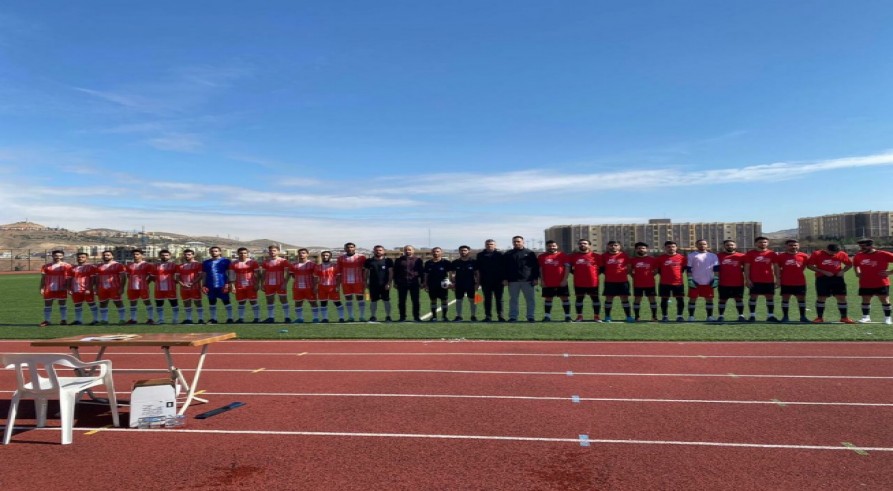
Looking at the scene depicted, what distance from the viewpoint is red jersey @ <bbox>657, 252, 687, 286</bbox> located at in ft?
40.4

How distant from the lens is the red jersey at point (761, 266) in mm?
11977

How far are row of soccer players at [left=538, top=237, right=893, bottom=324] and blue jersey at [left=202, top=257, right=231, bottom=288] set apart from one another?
7397mm

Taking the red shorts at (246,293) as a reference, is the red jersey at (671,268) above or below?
above

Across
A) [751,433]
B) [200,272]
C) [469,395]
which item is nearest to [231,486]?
[469,395]

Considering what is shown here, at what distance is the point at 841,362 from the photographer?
26.6 ft

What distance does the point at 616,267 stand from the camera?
41.0 feet

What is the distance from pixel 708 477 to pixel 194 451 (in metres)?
4.00

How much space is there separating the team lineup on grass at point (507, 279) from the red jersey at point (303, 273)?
0.08 ft

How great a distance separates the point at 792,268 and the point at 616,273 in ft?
11.5

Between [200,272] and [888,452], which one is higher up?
[200,272]

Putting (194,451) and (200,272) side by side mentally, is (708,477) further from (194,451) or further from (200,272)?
(200,272)

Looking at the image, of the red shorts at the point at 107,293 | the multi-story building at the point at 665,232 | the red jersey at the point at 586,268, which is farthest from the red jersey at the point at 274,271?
the multi-story building at the point at 665,232

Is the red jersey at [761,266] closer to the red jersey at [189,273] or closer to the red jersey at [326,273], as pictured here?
the red jersey at [326,273]

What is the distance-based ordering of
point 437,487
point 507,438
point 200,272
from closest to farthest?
point 437,487 < point 507,438 < point 200,272
